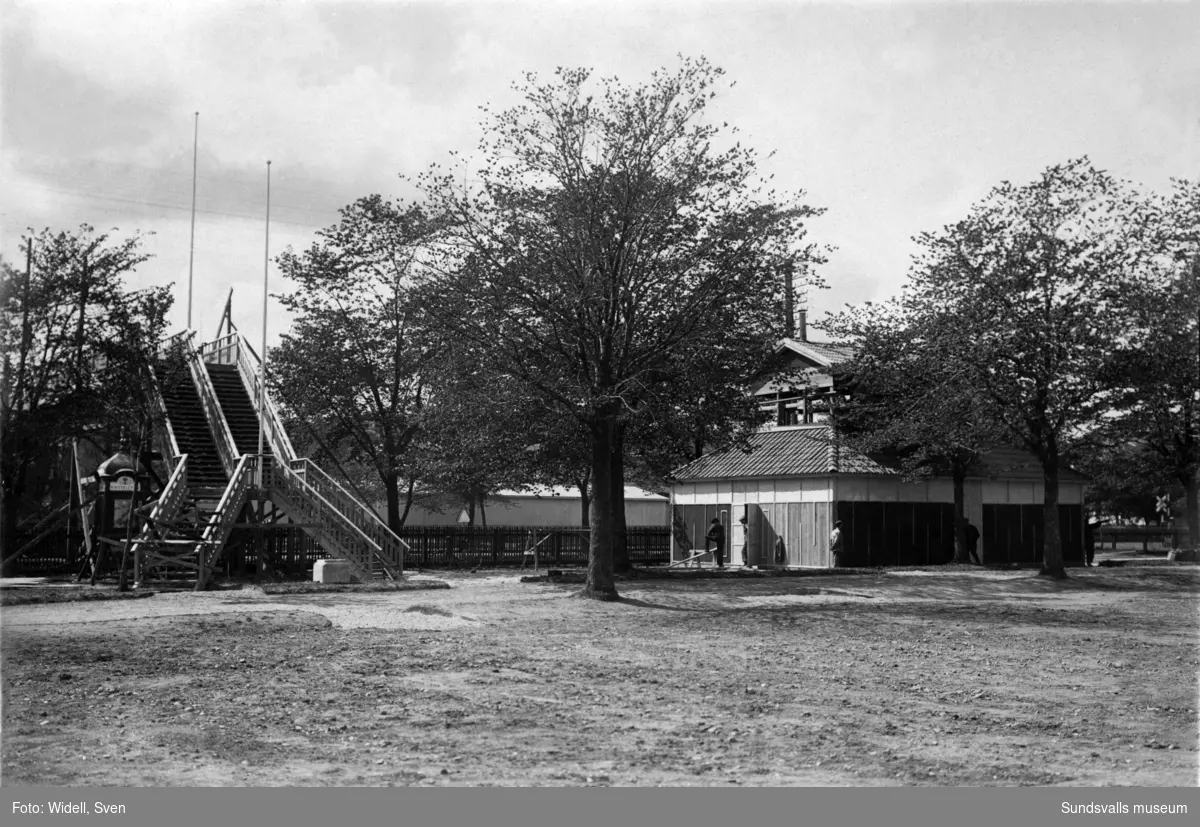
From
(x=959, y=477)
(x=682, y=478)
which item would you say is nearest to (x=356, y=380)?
(x=682, y=478)

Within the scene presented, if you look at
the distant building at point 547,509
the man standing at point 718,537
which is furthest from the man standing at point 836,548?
the distant building at point 547,509

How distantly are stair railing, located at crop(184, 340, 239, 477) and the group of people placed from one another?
552 inches

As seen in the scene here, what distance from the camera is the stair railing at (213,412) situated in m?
31.4

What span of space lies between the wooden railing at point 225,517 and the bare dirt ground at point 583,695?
99.3 inches

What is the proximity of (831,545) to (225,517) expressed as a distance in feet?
59.7

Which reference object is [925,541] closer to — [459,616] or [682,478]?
[682,478]

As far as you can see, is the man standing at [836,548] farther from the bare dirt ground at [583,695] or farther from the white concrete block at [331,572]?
the white concrete block at [331,572]

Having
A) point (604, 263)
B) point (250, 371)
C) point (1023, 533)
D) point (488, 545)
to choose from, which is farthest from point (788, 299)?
point (1023, 533)

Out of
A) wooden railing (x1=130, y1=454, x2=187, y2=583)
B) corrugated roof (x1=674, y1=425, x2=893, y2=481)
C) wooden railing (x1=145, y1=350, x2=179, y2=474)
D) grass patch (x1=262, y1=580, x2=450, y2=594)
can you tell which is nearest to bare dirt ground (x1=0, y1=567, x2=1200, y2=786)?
grass patch (x1=262, y1=580, x2=450, y2=594)

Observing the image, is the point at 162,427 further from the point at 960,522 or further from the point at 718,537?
the point at 960,522

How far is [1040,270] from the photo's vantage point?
29406mm

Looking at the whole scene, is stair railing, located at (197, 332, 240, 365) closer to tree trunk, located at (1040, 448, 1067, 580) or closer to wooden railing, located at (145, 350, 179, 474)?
wooden railing, located at (145, 350, 179, 474)

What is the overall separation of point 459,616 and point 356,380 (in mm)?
19032

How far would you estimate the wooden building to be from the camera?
3903 centimetres
